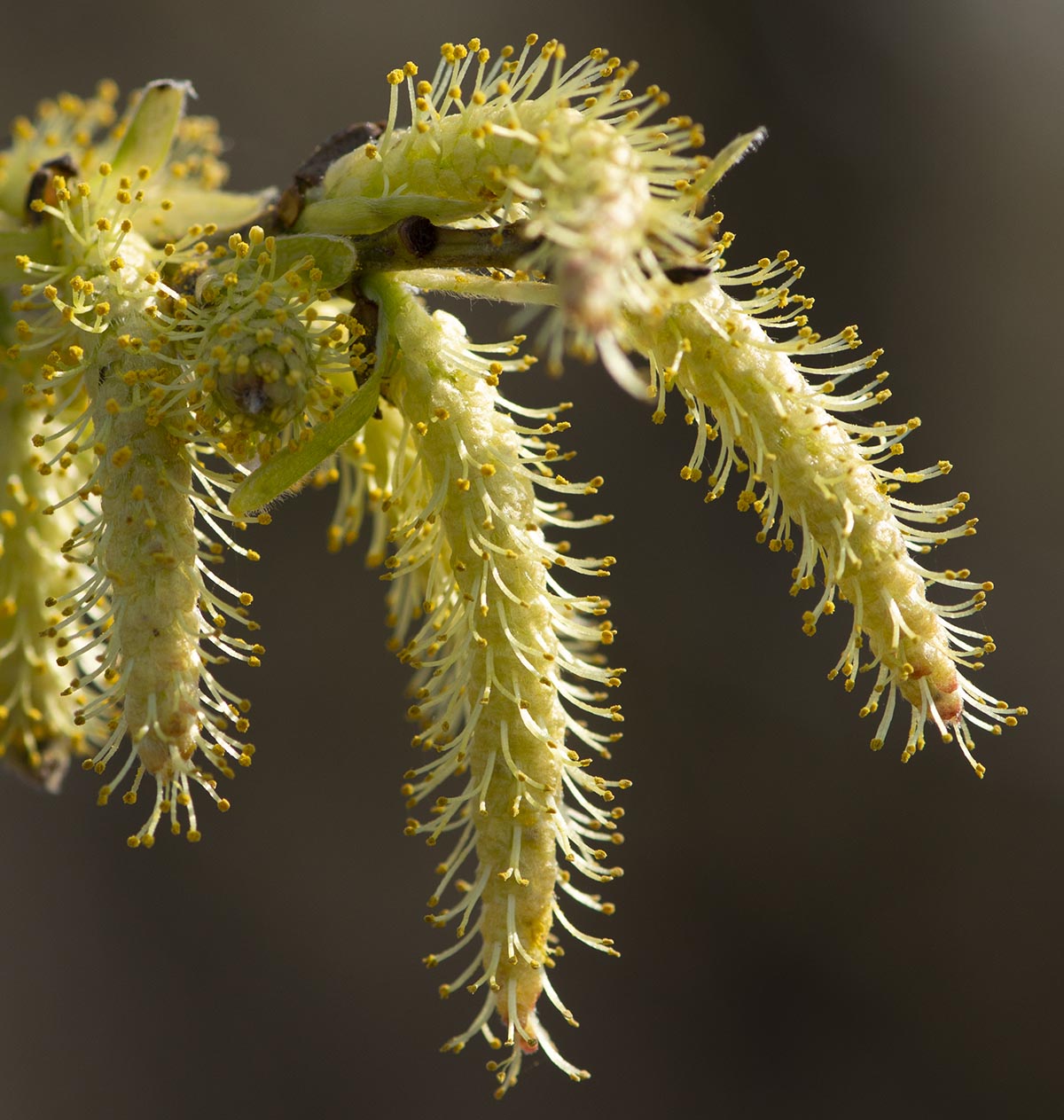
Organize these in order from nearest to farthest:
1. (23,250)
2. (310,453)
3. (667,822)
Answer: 1. (310,453)
2. (23,250)
3. (667,822)

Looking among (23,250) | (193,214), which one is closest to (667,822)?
(193,214)

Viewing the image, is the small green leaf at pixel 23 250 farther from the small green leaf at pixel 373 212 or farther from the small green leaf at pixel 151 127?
the small green leaf at pixel 373 212

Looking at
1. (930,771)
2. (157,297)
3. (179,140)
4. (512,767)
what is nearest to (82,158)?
(179,140)

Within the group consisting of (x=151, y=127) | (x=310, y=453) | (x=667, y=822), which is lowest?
(x=310, y=453)

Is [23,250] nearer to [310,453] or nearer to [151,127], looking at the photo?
[151,127]

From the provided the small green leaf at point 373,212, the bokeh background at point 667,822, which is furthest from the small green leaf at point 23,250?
the bokeh background at point 667,822

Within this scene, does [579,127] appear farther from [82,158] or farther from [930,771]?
[930,771]

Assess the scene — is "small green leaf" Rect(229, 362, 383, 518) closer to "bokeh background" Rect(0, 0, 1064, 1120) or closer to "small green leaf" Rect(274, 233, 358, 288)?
"small green leaf" Rect(274, 233, 358, 288)
